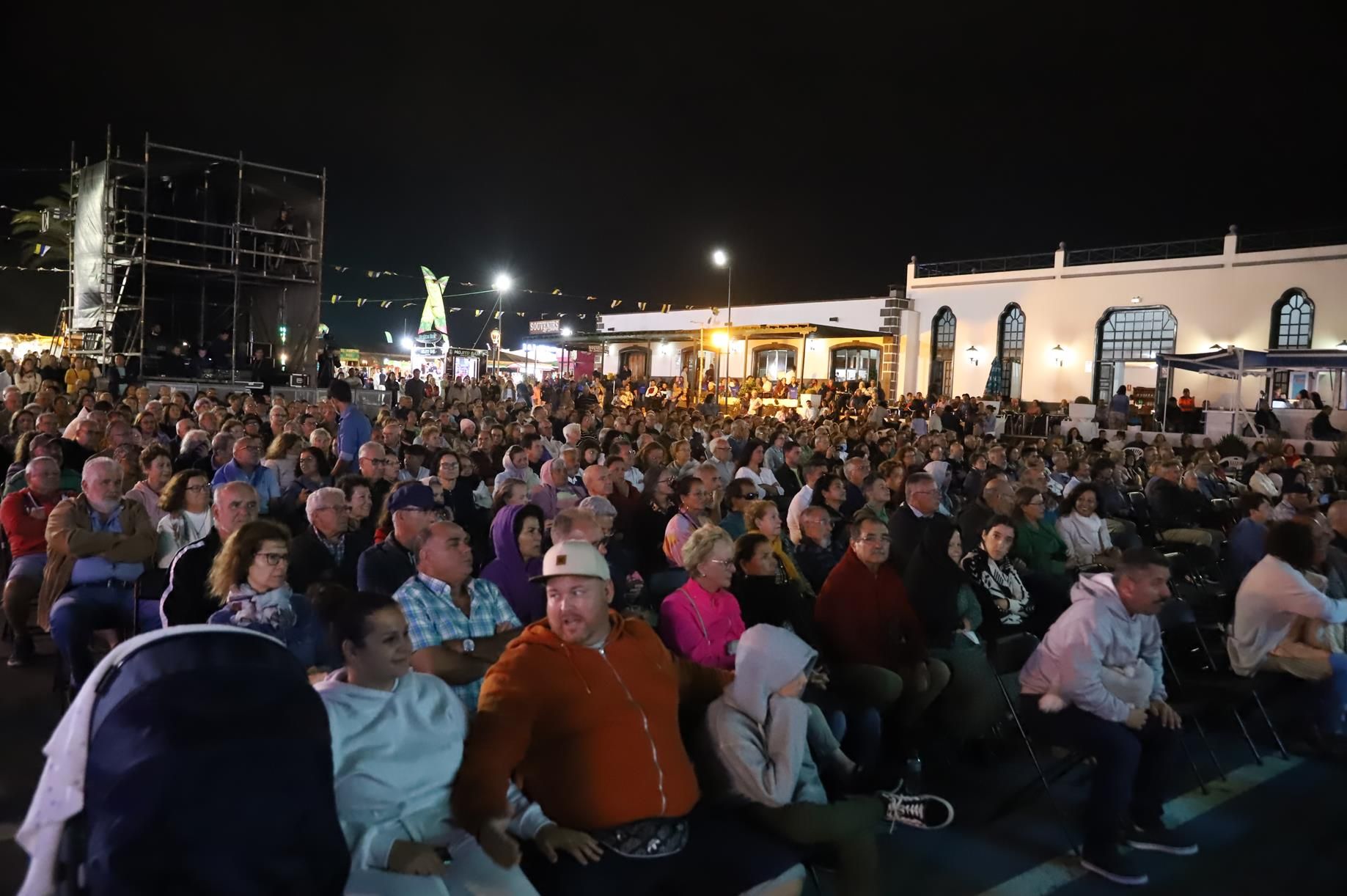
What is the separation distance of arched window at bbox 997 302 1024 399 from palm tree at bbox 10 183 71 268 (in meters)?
27.1

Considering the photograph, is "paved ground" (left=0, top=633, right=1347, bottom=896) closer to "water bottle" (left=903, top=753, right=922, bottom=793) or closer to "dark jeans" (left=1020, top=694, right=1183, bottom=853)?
"water bottle" (left=903, top=753, right=922, bottom=793)

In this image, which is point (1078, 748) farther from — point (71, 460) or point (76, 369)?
point (76, 369)

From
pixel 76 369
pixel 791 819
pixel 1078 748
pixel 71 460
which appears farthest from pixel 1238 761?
pixel 76 369

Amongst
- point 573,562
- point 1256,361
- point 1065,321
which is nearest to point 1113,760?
point 573,562

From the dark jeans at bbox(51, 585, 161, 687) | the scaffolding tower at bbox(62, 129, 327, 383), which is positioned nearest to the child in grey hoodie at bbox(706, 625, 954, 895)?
the dark jeans at bbox(51, 585, 161, 687)

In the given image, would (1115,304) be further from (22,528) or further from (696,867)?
(696,867)

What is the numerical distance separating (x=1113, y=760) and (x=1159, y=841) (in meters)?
0.54

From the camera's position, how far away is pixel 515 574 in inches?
180

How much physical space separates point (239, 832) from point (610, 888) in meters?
1.09

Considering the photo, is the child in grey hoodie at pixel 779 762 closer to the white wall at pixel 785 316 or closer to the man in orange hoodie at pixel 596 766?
the man in orange hoodie at pixel 596 766

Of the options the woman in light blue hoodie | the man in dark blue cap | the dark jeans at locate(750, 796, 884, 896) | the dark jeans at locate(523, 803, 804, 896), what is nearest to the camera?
the woman in light blue hoodie

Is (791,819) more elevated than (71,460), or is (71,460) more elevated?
(71,460)

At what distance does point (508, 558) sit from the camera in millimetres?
4633

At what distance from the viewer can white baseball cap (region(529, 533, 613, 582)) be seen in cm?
280
